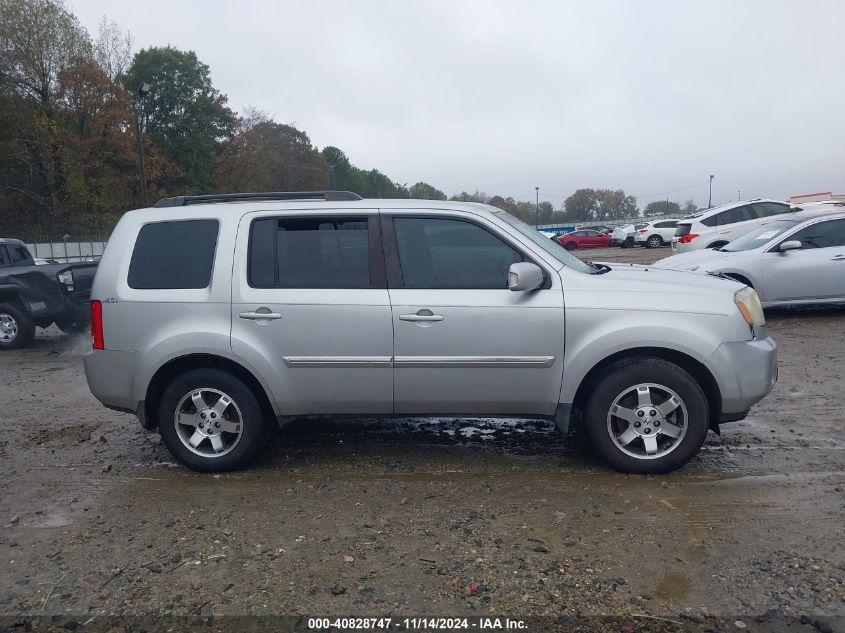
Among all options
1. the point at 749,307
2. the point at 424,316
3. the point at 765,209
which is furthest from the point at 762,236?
the point at 765,209

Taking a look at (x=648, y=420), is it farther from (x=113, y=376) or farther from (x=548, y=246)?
(x=113, y=376)

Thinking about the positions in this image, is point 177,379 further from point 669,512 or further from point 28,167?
point 28,167

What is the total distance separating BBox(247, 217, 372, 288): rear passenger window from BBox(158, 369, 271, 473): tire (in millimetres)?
745

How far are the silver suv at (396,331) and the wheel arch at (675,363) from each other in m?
0.01

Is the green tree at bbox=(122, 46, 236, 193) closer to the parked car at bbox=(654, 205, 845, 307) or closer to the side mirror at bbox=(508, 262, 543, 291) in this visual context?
the parked car at bbox=(654, 205, 845, 307)

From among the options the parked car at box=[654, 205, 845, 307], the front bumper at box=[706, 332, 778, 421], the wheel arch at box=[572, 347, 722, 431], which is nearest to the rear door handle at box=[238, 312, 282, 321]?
the wheel arch at box=[572, 347, 722, 431]

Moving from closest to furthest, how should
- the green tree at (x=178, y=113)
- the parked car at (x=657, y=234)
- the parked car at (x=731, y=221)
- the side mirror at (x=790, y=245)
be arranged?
the side mirror at (x=790, y=245)
the parked car at (x=731, y=221)
the parked car at (x=657, y=234)
the green tree at (x=178, y=113)

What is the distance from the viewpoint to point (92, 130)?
46.5 metres

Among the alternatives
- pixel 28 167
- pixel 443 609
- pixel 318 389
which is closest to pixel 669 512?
pixel 443 609

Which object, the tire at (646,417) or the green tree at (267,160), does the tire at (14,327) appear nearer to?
the tire at (646,417)

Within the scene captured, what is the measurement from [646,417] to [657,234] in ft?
111

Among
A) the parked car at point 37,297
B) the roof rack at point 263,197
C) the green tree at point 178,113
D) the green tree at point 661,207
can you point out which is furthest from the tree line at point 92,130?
the green tree at point 661,207

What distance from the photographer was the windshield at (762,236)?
1088 centimetres

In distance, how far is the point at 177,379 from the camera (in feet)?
16.1
